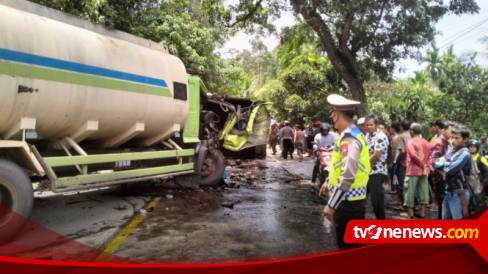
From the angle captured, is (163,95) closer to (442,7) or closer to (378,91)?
(442,7)

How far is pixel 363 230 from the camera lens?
2639mm

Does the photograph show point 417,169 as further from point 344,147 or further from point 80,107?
point 80,107

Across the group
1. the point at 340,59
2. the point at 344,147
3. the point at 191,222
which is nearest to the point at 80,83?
the point at 191,222

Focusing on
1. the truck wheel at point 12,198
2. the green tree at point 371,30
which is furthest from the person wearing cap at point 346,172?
the green tree at point 371,30

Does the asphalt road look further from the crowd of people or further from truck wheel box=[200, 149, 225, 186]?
the crowd of people

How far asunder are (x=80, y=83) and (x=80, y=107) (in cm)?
32

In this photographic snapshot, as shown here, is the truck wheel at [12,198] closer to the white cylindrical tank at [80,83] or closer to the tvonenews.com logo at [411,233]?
the white cylindrical tank at [80,83]

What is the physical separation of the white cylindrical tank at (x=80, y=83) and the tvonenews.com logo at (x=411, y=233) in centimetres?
368

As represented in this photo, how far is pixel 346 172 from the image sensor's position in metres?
2.47

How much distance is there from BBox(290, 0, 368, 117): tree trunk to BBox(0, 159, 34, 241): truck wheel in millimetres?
9142

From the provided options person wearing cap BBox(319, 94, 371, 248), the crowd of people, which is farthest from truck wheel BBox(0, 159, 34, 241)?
the crowd of people

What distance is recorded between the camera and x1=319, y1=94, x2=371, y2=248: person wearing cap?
2.48m

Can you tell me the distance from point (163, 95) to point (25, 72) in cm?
236

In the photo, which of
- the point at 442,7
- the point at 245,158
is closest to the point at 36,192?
the point at 245,158
